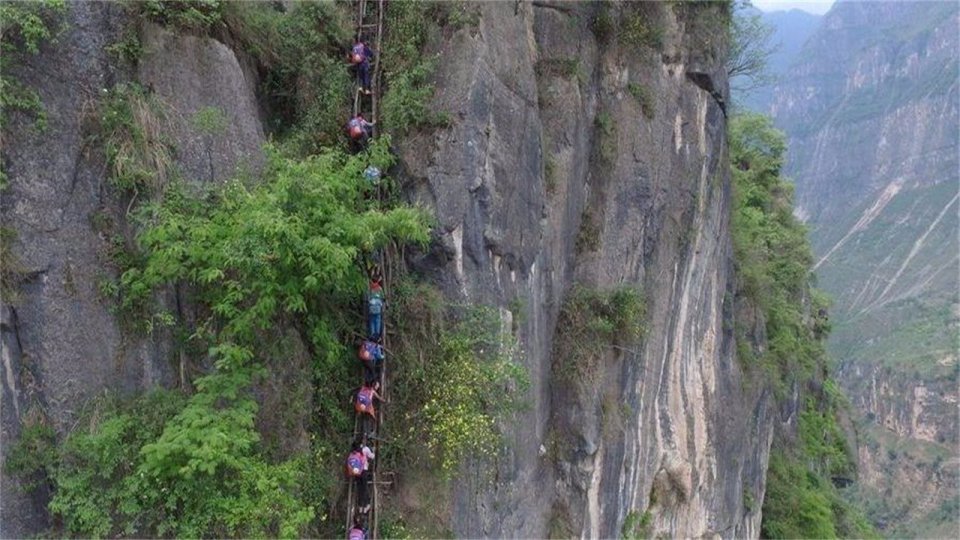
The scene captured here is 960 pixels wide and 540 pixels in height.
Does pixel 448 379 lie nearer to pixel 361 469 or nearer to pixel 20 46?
pixel 361 469

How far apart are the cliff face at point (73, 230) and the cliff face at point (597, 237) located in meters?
3.01

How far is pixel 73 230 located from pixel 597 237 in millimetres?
7390

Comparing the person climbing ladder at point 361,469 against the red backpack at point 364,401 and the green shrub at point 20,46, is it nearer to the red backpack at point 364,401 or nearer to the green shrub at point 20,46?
the red backpack at point 364,401

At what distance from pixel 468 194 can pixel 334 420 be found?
10.4ft

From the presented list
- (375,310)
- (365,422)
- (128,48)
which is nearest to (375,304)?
(375,310)

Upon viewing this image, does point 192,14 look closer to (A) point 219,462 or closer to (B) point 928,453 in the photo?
(A) point 219,462

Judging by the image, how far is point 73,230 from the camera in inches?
282

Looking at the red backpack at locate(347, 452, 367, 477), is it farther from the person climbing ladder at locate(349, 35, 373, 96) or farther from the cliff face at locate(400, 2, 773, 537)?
the person climbing ladder at locate(349, 35, 373, 96)

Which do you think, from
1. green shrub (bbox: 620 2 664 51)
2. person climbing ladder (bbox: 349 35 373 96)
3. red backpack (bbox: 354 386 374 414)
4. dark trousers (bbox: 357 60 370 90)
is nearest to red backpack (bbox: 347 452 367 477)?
red backpack (bbox: 354 386 374 414)

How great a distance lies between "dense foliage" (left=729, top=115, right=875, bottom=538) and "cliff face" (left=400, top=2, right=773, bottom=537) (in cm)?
359

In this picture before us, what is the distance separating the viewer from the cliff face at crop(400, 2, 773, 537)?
9.02 meters

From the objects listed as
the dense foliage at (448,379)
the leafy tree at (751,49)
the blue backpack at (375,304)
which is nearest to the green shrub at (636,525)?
the dense foliage at (448,379)

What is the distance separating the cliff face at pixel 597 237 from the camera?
9016 mm

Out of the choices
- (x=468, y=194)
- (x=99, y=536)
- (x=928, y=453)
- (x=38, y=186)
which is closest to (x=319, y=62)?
(x=468, y=194)
